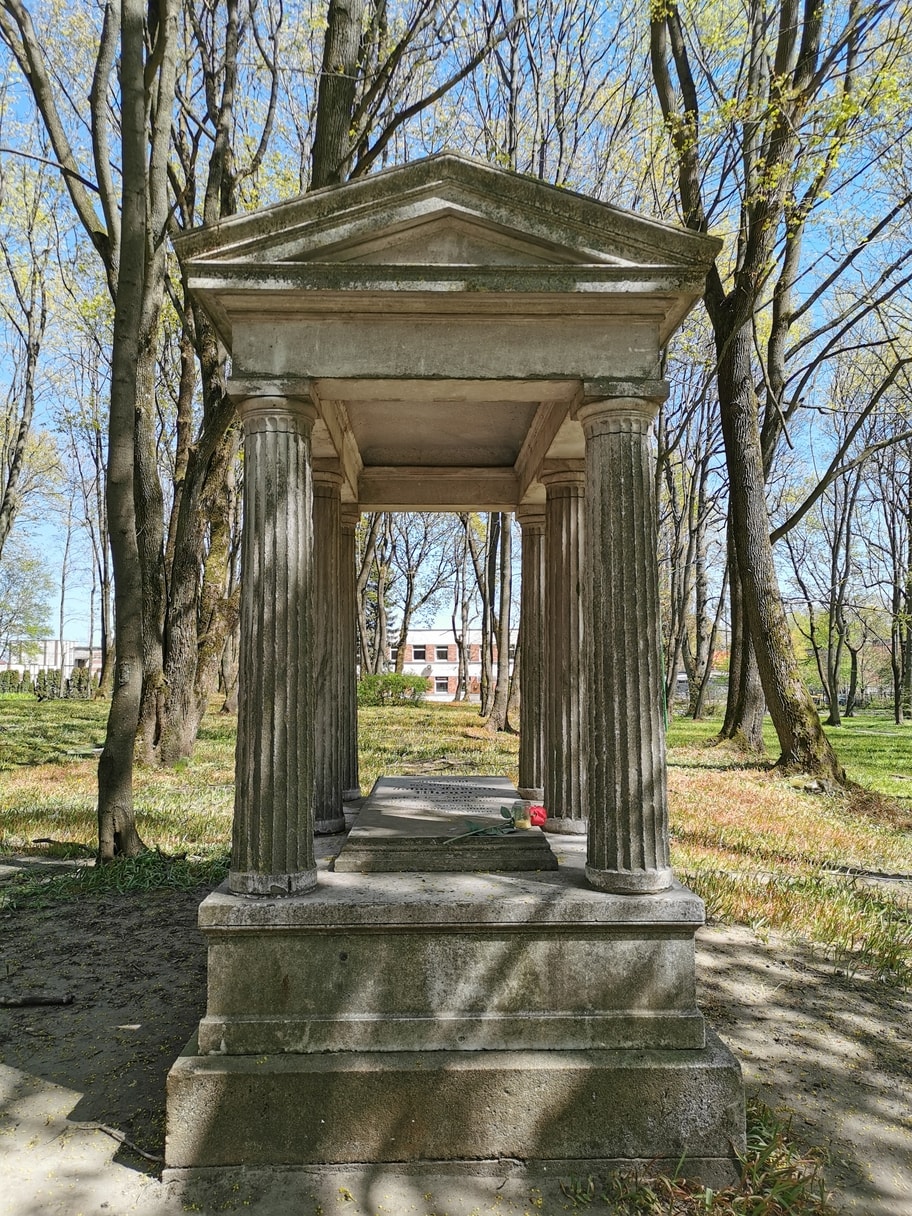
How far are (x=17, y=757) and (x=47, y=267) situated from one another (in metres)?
12.1

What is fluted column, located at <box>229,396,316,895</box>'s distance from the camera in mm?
3951

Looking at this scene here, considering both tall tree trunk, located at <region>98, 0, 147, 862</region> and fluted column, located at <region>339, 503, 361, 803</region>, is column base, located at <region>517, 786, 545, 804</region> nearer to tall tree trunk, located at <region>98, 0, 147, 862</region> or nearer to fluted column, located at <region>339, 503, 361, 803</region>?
fluted column, located at <region>339, 503, 361, 803</region>

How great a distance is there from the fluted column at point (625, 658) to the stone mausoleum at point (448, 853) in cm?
1

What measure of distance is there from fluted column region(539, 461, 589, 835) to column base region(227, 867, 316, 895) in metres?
2.26

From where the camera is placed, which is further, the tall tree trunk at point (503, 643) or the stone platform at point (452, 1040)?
the tall tree trunk at point (503, 643)

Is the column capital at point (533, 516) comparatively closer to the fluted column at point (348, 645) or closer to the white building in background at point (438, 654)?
the fluted column at point (348, 645)

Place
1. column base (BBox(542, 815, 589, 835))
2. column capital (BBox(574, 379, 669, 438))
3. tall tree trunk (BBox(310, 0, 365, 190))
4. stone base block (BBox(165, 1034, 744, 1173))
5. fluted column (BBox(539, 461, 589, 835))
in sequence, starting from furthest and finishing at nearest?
tall tree trunk (BBox(310, 0, 365, 190)), fluted column (BBox(539, 461, 589, 835)), column base (BBox(542, 815, 589, 835)), column capital (BBox(574, 379, 669, 438)), stone base block (BBox(165, 1034, 744, 1173))

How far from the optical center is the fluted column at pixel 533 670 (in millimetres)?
6418

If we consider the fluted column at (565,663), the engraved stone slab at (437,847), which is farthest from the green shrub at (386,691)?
the engraved stone slab at (437,847)

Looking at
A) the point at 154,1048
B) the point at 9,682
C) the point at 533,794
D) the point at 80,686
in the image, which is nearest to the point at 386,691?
the point at 80,686

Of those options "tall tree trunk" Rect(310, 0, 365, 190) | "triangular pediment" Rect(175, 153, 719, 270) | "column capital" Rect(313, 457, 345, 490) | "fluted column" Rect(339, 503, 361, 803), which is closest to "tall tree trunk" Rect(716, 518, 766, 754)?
"tall tree trunk" Rect(310, 0, 365, 190)

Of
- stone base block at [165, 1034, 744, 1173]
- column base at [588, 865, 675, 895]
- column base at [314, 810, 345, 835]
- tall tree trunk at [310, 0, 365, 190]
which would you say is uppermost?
tall tree trunk at [310, 0, 365, 190]

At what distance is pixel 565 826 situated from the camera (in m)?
5.68

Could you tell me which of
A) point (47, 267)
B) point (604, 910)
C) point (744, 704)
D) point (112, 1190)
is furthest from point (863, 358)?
point (112, 1190)
